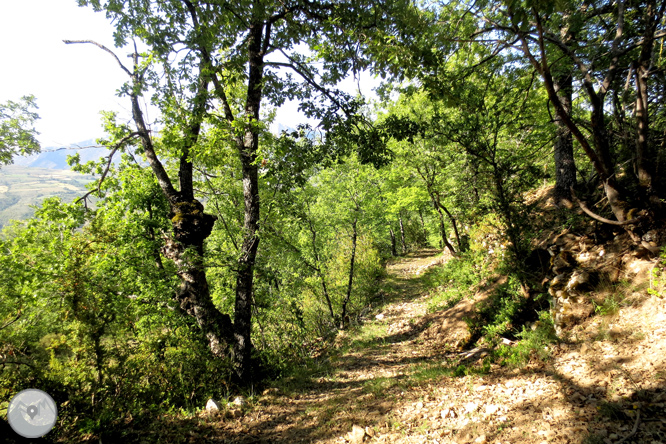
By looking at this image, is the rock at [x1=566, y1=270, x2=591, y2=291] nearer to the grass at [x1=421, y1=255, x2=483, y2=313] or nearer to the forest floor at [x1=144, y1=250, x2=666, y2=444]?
the forest floor at [x1=144, y1=250, x2=666, y2=444]

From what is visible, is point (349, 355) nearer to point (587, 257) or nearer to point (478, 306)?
point (478, 306)

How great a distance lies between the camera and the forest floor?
2996mm

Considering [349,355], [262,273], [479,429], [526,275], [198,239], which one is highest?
[198,239]

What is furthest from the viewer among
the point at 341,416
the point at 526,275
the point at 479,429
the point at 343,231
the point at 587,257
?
the point at 343,231

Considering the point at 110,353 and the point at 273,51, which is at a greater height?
the point at 273,51

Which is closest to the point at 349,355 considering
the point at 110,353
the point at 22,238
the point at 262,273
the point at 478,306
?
the point at 478,306

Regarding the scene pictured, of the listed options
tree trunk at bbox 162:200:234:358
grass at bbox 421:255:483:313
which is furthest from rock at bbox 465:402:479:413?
grass at bbox 421:255:483:313

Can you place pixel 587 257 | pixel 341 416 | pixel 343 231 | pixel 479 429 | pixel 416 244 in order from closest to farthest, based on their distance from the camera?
pixel 479 429, pixel 341 416, pixel 587 257, pixel 343 231, pixel 416 244

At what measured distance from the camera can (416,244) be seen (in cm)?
3170

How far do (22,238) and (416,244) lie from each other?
30.6m

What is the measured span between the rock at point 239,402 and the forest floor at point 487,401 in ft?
0.25

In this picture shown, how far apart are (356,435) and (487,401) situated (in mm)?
1996

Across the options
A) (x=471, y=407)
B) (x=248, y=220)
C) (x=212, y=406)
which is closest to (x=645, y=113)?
(x=471, y=407)

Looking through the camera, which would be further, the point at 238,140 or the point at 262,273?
the point at 262,273
